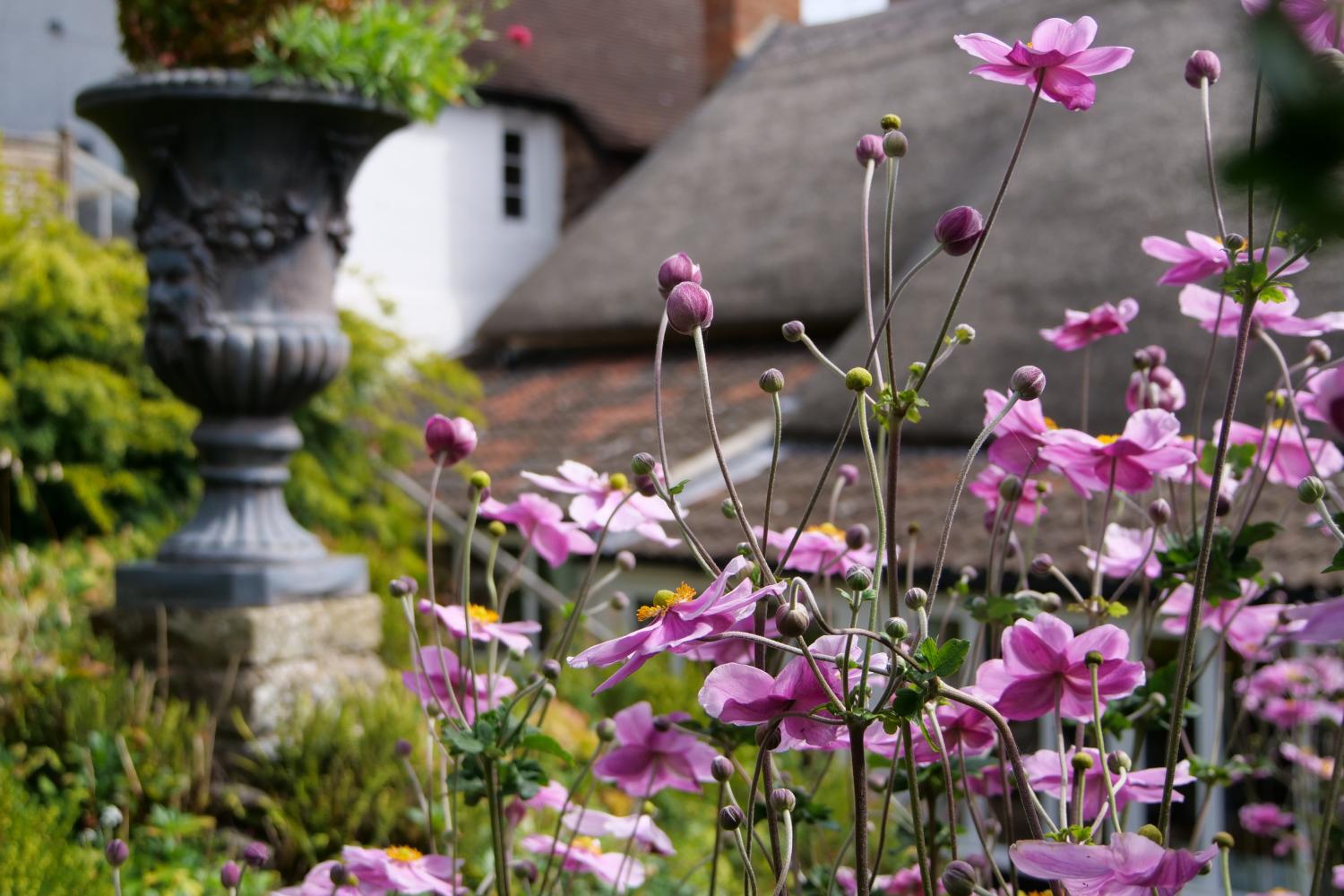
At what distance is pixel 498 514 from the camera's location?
1.29 meters

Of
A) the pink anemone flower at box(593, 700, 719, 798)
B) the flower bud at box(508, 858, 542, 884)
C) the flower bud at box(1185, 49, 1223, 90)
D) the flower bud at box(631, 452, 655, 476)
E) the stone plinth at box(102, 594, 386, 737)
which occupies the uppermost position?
the flower bud at box(1185, 49, 1223, 90)

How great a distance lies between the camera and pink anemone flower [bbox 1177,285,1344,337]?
1.20m

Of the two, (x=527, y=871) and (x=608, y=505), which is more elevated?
(x=608, y=505)

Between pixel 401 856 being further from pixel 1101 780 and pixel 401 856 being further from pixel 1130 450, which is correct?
pixel 1130 450

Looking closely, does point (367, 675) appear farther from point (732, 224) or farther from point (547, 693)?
point (732, 224)

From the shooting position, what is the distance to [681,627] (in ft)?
2.59

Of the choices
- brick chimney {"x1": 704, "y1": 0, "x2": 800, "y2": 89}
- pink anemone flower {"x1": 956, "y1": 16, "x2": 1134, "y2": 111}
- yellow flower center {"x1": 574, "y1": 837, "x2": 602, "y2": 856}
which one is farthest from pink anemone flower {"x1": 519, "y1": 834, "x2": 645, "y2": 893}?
brick chimney {"x1": 704, "y1": 0, "x2": 800, "y2": 89}

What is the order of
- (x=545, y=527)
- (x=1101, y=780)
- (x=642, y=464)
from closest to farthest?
(x=642, y=464) → (x=1101, y=780) → (x=545, y=527)

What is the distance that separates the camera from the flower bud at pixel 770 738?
0.80 metres

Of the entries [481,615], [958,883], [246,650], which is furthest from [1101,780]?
[246,650]

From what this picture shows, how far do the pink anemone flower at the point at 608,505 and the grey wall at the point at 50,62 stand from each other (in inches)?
436

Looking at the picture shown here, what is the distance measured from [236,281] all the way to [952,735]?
3.03m

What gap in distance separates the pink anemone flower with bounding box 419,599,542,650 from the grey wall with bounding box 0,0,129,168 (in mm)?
10995

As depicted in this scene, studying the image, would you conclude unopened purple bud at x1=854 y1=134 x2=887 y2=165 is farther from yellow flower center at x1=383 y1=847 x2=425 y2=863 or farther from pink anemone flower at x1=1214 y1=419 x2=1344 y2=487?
yellow flower center at x1=383 y1=847 x2=425 y2=863
